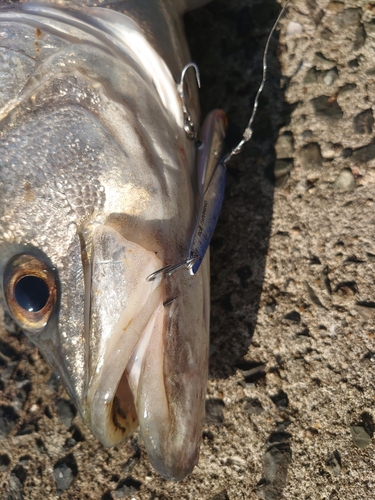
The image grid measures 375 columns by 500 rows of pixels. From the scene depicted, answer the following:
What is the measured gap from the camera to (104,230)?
1.44 meters

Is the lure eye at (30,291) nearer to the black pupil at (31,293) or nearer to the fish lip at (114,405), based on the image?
the black pupil at (31,293)

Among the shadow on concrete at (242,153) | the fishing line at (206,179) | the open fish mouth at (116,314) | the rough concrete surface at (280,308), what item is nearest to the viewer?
the open fish mouth at (116,314)

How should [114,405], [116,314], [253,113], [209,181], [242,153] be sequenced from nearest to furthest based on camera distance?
[116,314] → [114,405] → [209,181] → [253,113] → [242,153]

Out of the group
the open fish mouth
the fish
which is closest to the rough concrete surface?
the fish

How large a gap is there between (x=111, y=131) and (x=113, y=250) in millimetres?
388

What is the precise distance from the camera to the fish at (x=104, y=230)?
1397 mm

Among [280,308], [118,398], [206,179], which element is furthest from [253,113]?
[118,398]

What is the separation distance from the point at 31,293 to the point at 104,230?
0.33 m

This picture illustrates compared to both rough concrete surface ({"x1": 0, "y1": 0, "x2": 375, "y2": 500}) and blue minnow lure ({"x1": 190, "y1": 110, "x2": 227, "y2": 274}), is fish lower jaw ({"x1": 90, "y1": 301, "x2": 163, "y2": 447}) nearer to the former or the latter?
blue minnow lure ({"x1": 190, "y1": 110, "x2": 227, "y2": 274})

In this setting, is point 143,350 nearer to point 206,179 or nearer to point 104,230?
point 104,230

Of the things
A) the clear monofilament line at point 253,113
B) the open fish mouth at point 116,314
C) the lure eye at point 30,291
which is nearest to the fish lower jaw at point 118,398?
the open fish mouth at point 116,314

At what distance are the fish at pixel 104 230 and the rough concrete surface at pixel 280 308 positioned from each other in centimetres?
40

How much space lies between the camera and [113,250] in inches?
55.3

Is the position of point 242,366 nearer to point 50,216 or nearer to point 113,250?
point 113,250
